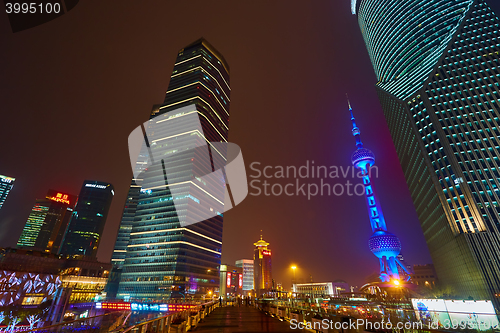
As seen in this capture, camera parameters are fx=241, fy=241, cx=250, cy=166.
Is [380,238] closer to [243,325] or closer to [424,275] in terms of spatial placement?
[243,325]

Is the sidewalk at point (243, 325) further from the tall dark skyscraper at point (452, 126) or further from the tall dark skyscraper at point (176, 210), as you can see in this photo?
the tall dark skyscraper at point (176, 210)

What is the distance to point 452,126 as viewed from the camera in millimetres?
77625

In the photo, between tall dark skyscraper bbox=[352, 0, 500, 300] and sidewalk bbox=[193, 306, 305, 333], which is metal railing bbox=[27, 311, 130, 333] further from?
tall dark skyscraper bbox=[352, 0, 500, 300]

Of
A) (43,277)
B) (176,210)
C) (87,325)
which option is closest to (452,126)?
(87,325)

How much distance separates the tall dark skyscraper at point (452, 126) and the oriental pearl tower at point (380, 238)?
15.7 metres

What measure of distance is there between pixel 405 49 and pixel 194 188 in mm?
130077

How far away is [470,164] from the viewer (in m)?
71.5

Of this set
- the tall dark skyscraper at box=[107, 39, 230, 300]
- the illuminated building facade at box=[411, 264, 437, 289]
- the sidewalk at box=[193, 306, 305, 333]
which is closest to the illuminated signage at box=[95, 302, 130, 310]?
the sidewalk at box=[193, 306, 305, 333]

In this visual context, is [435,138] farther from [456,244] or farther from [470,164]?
[456,244]

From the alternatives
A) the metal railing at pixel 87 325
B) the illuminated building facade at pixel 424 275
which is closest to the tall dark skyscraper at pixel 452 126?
the illuminated building facade at pixel 424 275

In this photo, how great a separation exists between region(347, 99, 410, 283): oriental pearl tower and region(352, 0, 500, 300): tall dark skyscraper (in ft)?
51.4

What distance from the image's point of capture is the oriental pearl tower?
80812 mm

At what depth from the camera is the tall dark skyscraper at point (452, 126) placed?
6575 cm

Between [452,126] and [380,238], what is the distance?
141 ft
